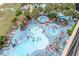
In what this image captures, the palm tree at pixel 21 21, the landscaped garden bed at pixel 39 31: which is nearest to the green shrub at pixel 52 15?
the landscaped garden bed at pixel 39 31

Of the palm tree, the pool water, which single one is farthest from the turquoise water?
the palm tree

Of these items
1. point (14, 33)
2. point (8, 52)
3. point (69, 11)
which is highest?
point (69, 11)

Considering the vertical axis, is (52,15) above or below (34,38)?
above

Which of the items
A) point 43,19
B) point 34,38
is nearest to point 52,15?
point 43,19

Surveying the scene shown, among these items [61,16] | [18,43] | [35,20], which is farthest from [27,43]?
[61,16]

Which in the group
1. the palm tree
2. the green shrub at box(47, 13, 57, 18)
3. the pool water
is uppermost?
the green shrub at box(47, 13, 57, 18)

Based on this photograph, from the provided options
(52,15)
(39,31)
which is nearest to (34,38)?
(39,31)

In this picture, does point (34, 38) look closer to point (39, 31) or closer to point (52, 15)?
point (39, 31)

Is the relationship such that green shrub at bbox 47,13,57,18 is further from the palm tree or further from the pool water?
the palm tree

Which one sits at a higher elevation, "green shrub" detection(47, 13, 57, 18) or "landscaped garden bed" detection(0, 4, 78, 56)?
"green shrub" detection(47, 13, 57, 18)

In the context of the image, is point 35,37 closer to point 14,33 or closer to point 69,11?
point 14,33

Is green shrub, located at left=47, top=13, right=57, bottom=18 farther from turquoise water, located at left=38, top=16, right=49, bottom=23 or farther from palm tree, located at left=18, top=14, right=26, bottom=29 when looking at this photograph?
palm tree, located at left=18, top=14, right=26, bottom=29
